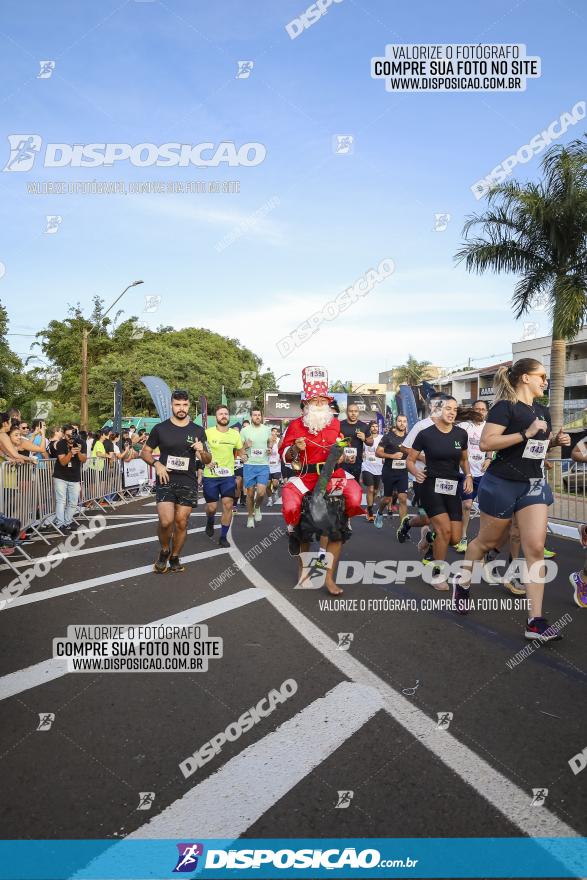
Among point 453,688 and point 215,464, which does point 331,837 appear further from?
point 215,464

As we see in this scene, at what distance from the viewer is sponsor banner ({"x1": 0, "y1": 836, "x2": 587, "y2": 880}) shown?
7.92 feet

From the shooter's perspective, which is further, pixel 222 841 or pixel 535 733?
pixel 535 733

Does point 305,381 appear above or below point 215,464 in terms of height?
above

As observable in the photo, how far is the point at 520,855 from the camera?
2.48 meters

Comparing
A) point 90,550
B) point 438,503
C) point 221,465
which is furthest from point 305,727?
point 221,465

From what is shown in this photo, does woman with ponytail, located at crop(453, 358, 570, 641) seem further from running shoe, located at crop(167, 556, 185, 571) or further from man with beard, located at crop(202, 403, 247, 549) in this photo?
man with beard, located at crop(202, 403, 247, 549)

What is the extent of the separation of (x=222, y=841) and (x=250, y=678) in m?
1.70

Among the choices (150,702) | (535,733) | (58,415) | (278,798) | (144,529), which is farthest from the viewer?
(58,415)

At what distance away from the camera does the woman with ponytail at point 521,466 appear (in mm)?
5246

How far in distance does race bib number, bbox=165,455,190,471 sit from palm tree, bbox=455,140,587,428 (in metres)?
13.6

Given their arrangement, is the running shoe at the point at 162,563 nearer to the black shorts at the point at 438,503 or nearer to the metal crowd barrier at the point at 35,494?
the metal crowd barrier at the point at 35,494

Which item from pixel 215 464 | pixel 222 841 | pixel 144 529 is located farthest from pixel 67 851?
pixel 144 529

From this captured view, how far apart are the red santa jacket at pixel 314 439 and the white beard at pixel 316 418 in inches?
1.4

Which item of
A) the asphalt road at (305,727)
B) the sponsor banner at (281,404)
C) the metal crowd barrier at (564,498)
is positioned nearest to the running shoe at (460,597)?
the asphalt road at (305,727)
